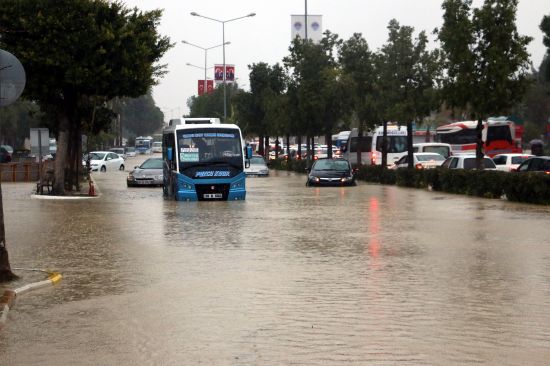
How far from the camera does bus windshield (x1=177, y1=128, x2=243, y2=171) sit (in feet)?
114

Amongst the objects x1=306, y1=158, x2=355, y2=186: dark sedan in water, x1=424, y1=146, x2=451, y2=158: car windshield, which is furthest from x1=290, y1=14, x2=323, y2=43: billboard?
x1=306, y1=158, x2=355, y2=186: dark sedan in water

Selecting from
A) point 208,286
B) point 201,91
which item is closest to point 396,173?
point 208,286

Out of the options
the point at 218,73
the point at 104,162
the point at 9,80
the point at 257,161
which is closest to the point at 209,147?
the point at 9,80

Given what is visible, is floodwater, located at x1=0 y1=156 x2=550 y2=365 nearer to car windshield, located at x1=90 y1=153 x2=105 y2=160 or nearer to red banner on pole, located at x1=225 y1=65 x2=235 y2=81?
car windshield, located at x1=90 y1=153 x2=105 y2=160

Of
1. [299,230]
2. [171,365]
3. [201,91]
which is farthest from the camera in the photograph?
[201,91]

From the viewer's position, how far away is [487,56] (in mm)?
37875

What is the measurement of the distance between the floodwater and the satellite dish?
2.35 m

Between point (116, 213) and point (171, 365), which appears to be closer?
point (171, 365)

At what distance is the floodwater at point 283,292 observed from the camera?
8766mm

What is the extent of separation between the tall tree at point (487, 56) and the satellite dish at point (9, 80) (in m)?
26.6

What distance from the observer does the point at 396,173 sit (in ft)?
157

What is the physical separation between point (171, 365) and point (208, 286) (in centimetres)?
474

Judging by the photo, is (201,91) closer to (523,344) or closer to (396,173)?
(396,173)

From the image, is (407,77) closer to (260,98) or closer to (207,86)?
(260,98)
